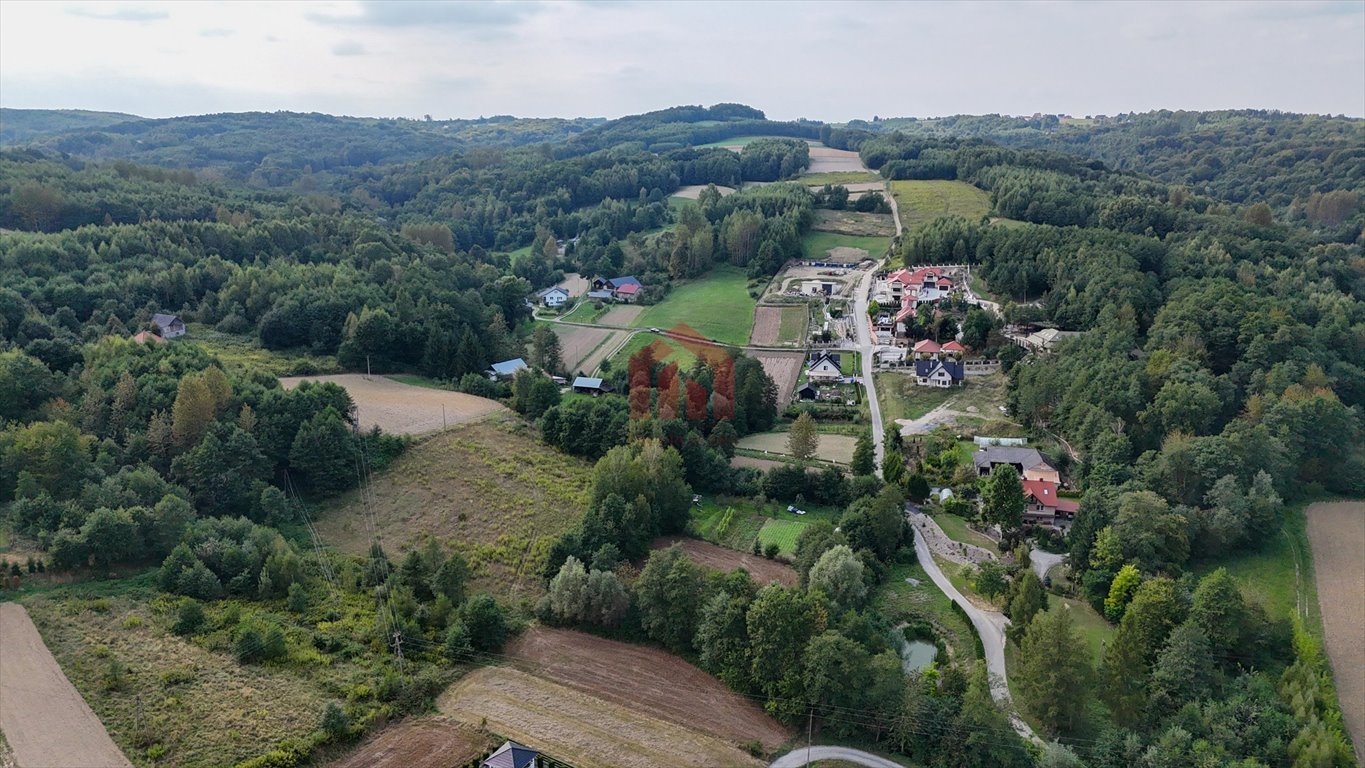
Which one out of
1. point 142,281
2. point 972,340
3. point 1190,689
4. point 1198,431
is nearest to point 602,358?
point 972,340

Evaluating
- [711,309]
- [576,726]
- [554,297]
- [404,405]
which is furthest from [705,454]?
[554,297]

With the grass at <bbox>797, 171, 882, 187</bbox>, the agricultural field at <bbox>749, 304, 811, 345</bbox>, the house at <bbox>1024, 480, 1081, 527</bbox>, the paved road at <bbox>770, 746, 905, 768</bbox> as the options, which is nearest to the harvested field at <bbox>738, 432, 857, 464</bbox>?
the house at <bbox>1024, 480, 1081, 527</bbox>

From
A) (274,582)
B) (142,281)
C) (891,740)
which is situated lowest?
(891,740)

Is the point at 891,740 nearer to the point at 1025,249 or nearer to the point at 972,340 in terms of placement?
the point at 972,340

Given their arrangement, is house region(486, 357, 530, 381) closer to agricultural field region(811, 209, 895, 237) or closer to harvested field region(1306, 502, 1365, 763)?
harvested field region(1306, 502, 1365, 763)

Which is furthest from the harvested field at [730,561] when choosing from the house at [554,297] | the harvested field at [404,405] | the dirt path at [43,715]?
the house at [554,297]

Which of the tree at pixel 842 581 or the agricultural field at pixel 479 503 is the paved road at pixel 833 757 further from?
the agricultural field at pixel 479 503

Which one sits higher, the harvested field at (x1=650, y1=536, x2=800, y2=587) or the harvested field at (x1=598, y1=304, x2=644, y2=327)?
the harvested field at (x1=598, y1=304, x2=644, y2=327)
